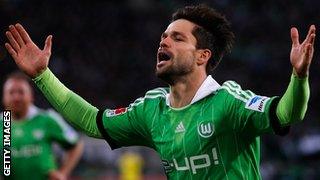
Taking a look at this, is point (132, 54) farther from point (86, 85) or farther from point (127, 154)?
point (127, 154)

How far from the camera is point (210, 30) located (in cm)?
458

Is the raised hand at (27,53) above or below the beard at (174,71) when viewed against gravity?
above

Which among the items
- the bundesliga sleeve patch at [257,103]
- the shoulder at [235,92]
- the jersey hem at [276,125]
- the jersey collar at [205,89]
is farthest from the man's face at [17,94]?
the jersey hem at [276,125]

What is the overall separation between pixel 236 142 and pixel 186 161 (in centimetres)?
29

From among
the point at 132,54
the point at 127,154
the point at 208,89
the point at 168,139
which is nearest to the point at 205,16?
the point at 208,89

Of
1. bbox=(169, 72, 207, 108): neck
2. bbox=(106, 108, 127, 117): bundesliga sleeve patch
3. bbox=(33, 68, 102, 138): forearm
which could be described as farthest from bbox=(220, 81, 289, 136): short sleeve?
bbox=(33, 68, 102, 138): forearm

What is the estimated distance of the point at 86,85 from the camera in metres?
18.0

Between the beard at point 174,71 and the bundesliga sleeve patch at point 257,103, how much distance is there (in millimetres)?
492

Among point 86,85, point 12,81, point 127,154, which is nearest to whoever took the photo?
point 12,81

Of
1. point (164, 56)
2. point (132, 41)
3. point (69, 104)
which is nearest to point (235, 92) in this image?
point (164, 56)

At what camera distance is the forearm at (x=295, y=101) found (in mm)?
3732

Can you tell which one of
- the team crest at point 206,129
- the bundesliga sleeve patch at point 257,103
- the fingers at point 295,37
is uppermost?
the fingers at point 295,37

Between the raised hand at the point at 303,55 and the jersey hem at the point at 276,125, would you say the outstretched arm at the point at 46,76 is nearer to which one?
the jersey hem at the point at 276,125

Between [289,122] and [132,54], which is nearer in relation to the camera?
[289,122]
